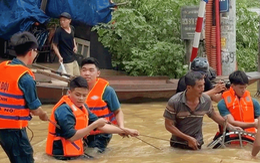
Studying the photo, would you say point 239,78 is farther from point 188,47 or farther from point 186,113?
point 188,47

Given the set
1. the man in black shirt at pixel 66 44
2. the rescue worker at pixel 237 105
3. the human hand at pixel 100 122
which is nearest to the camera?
the human hand at pixel 100 122

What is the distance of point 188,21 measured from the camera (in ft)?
43.4

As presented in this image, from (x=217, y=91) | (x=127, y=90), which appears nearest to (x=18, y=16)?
(x=127, y=90)

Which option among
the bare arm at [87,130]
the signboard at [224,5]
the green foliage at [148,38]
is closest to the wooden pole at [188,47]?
the green foliage at [148,38]

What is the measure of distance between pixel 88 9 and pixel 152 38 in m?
2.15

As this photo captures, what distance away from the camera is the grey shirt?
6371mm

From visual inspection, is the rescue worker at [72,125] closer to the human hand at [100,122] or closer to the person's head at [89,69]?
the human hand at [100,122]

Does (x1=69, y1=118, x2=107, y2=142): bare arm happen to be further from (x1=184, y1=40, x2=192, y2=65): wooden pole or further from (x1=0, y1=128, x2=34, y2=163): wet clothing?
(x1=184, y1=40, x2=192, y2=65): wooden pole

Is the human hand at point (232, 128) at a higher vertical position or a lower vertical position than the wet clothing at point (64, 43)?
lower

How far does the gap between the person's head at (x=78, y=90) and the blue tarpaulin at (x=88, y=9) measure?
30.6ft

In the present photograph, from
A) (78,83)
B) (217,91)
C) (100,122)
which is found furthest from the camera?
(217,91)

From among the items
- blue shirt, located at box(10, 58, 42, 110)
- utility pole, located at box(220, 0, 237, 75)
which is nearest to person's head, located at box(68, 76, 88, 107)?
blue shirt, located at box(10, 58, 42, 110)

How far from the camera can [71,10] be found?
1535cm

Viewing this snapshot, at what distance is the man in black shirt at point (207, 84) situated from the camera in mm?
6922
